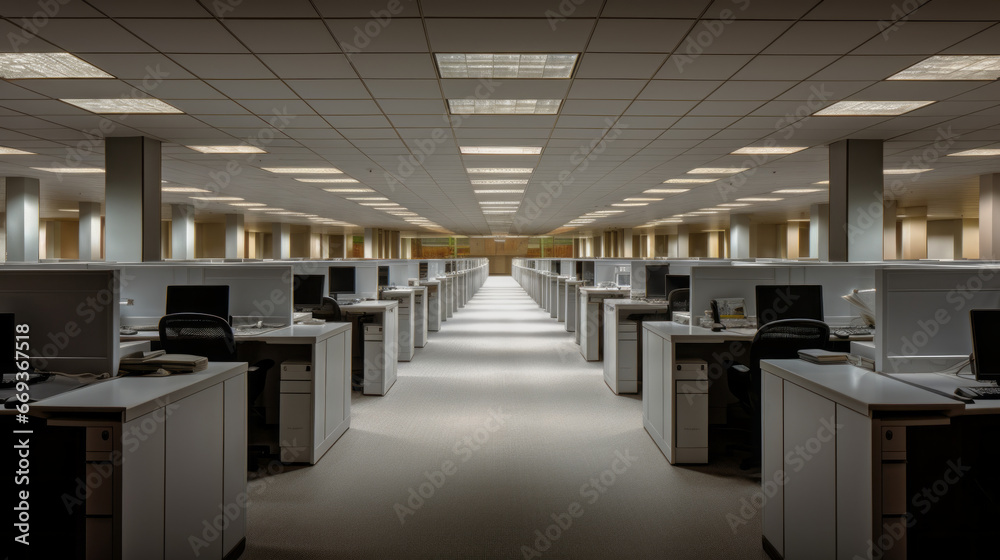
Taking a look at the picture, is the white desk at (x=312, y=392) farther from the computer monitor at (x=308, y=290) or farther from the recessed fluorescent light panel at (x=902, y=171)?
the recessed fluorescent light panel at (x=902, y=171)

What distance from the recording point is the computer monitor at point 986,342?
2.09 meters

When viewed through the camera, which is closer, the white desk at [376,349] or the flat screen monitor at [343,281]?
the white desk at [376,349]

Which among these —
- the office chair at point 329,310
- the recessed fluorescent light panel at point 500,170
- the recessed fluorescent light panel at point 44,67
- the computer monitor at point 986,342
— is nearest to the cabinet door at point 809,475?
the computer monitor at point 986,342

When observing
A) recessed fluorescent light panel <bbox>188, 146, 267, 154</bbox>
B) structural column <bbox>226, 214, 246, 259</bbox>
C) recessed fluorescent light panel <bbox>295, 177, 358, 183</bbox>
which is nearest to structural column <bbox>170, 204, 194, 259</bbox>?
structural column <bbox>226, 214, 246, 259</bbox>

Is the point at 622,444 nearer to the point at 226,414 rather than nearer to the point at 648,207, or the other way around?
the point at 226,414

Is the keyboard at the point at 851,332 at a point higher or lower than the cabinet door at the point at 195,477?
higher

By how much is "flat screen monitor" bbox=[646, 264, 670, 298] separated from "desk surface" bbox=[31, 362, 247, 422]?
5318mm

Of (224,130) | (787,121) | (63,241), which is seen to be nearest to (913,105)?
(787,121)

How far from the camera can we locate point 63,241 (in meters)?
20.4

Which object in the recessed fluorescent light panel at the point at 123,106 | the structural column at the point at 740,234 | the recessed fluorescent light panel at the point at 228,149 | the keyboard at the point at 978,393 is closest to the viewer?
the keyboard at the point at 978,393

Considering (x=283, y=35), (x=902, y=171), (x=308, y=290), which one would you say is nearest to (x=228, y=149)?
(x=308, y=290)

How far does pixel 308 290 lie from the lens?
571cm

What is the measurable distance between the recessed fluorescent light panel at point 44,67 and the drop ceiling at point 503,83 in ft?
0.53

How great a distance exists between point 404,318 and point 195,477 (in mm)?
5027
